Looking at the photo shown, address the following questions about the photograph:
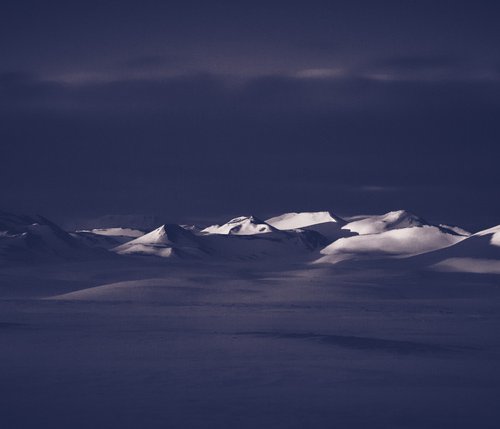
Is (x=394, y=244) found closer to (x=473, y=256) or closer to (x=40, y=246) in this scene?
(x=473, y=256)

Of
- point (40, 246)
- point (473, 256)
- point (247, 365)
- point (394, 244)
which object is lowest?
point (247, 365)

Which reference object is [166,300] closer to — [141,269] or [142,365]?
[142,365]

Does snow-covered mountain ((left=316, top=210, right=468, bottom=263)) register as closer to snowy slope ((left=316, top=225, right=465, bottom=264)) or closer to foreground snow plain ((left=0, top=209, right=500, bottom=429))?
snowy slope ((left=316, top=225, right=465, bottom=264))

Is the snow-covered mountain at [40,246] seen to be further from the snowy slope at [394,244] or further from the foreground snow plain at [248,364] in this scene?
the foreground snow plain at [248,364]

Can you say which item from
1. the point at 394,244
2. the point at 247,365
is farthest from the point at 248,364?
the point at 394,244

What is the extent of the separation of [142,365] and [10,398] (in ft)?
21.3

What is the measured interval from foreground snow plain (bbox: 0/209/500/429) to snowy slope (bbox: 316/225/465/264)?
105 meters

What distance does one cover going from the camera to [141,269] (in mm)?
122688

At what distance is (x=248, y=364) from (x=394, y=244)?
15306cm

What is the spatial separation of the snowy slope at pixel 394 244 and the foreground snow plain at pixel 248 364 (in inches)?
4151

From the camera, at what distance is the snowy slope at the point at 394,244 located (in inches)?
6772

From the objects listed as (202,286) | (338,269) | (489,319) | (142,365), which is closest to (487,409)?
(142,365)

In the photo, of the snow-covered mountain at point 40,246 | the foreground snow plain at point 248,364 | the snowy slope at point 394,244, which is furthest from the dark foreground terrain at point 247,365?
the snowy slope at point 394,244

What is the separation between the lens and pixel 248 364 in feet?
96.3
